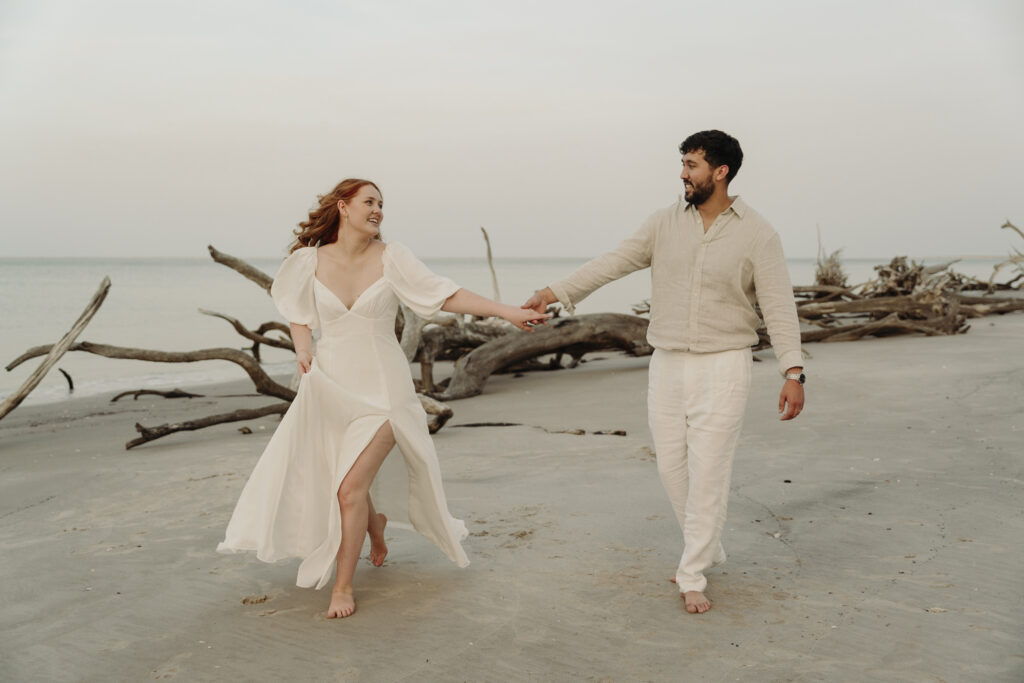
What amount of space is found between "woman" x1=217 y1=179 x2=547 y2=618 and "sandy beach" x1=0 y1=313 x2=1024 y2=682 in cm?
29

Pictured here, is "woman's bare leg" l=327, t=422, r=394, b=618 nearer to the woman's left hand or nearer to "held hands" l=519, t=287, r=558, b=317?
the woman's left hand

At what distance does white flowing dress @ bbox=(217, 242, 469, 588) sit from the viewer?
13.9 feet

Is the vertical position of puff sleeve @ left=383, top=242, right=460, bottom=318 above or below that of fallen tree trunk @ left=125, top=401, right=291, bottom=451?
above

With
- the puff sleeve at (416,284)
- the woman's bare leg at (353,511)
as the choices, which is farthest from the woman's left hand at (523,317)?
the woman's bare leg at (353,511)

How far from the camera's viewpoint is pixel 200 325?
25.0 metres

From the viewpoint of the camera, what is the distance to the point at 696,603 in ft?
12.9

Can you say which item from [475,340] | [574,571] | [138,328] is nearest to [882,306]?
[475,340]

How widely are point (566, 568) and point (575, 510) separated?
99 cm

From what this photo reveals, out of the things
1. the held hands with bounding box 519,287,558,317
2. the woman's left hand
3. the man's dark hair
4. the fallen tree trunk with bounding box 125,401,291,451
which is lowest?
the fallen tree trunk with bounding box 125,401,291,451

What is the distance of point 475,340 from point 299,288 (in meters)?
7.46

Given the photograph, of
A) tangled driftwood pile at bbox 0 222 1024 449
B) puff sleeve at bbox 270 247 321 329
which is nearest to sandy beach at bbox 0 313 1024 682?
tangled driftwood pile at bbox 0 222 1024 449

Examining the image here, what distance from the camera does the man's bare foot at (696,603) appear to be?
391 centimetres

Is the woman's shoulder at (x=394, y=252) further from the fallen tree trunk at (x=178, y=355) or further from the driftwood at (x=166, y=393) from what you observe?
the driftwood at (x=166, y=393)

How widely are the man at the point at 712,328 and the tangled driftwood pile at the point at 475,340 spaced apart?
384 centimetres
